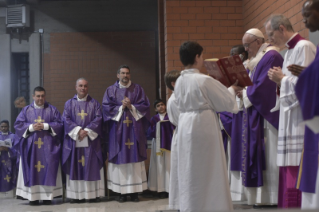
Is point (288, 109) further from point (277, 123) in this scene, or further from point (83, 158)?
point (83, 158)

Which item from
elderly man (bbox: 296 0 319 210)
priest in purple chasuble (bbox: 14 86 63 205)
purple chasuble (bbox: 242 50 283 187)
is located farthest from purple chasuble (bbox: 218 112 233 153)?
priest in purple chasuble (bbox: 14 86 63 205)

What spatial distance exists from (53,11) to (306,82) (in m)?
10.9

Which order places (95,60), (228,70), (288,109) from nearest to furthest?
(288,109) < (228,70) < (95,60)

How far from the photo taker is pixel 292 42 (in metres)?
3.96

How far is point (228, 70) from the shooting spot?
14.0 feet

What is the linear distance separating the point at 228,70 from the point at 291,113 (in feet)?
2.41

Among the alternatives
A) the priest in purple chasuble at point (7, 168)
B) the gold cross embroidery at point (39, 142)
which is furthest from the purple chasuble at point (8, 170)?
the gold cross embroidery at point (39, 142)

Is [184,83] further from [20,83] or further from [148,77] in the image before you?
[20,83]

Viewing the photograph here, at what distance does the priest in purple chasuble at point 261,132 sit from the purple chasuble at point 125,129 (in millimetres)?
2481

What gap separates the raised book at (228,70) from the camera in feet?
13.8

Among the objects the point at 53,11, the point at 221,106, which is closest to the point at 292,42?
the point at 221,106

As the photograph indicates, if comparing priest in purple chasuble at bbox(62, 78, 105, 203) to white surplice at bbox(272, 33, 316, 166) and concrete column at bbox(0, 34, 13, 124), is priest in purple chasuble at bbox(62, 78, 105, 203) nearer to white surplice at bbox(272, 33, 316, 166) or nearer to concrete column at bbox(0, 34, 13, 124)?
white surplice at bbox(272, 33, 316, 166)

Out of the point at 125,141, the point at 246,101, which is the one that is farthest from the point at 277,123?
the point at 125,141

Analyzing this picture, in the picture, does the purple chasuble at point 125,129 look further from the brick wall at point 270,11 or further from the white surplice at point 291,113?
the white surplice at point 291,113
